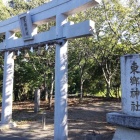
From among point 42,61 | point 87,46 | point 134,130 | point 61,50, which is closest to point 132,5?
point 87,46

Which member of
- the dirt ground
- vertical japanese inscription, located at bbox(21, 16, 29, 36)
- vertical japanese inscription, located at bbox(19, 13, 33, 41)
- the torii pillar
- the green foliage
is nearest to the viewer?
the dirt ground

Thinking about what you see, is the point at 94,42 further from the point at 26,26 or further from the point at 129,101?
the point at 129,101

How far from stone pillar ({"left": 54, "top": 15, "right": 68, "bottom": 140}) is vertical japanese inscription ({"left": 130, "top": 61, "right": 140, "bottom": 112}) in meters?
2.67

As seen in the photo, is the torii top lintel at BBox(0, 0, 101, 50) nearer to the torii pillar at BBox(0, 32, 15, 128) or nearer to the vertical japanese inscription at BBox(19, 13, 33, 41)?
the vertical japanese inscription at BBox(19, 13, 33, 41)

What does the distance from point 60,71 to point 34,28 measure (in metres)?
2.26

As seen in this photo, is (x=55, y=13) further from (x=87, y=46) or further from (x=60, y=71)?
(x=87, y=46)

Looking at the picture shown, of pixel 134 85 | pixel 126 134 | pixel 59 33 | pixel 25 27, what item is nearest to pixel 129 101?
pixel 134 85

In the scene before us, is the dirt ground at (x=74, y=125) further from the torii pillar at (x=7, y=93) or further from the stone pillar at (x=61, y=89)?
the stone pillar at (x=61, y=89)

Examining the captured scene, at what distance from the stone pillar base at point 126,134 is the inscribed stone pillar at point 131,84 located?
386 millimetres

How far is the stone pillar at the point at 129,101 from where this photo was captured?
466 centimetres

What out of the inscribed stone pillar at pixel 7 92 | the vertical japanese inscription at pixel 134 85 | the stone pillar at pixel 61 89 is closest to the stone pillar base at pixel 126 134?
the vertical japanese inscription at pixel 134 85

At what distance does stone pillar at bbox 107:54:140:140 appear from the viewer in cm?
466

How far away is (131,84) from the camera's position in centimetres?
483

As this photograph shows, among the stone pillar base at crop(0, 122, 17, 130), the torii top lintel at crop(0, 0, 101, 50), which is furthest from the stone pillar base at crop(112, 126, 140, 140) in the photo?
the stone pillar base at crop(0, 122, 17, 130)
